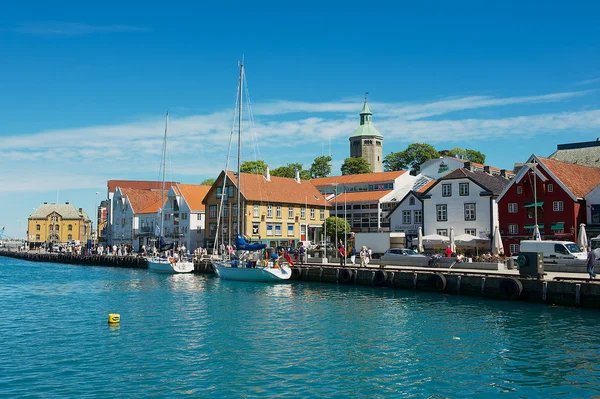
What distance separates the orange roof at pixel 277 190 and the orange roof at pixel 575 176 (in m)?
40.8

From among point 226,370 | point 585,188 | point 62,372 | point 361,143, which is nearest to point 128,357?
point 62,372

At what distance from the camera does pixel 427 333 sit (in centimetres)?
2823

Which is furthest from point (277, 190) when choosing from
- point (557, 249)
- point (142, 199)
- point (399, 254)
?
point (557, 249)

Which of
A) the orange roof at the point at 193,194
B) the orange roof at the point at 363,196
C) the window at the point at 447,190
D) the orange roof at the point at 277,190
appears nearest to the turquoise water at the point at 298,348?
the window at the point at 447,190

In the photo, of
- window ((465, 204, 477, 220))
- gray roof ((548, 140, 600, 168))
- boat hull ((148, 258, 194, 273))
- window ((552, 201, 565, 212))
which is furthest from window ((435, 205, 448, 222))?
boat hull ((148, 258, 194, 273))

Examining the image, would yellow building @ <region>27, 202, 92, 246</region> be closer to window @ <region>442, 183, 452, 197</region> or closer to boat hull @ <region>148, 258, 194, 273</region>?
boat hull @ <region>148, 258, 194, 273</region>

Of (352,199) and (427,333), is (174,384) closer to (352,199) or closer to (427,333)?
(427,333)

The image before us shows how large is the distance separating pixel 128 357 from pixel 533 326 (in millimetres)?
19935

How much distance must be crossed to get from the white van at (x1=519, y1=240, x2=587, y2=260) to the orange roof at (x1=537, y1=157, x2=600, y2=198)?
42.9 ft

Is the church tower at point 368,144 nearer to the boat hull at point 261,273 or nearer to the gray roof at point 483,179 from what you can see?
the gray roof at point 483,179

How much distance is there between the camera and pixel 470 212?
68.8m

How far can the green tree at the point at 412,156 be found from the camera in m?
127

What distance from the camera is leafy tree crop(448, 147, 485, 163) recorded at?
408 ft

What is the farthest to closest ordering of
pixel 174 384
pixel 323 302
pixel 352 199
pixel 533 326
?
pixel 352 199, pixel 323 302, pixel 533 326, pixel 174 384
